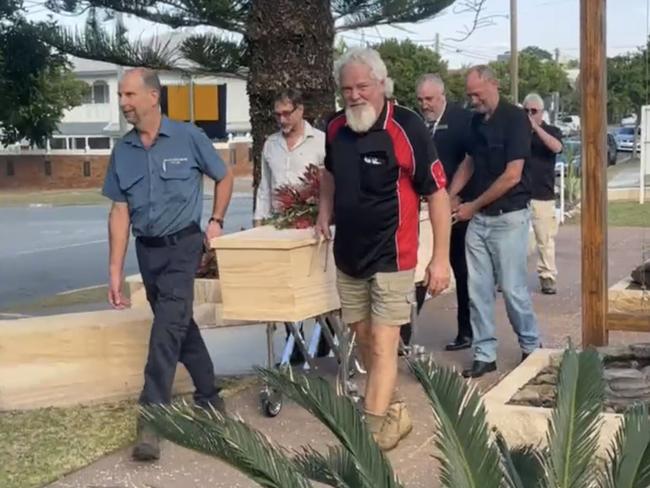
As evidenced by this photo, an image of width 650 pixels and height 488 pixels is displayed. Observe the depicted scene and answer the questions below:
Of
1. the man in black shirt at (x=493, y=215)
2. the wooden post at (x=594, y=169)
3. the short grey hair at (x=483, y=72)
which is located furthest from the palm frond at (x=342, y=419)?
the short grey hair at (x=483, y=72)

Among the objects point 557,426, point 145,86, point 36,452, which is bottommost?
point 36,452

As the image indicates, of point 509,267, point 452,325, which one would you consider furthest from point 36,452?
point 452,325

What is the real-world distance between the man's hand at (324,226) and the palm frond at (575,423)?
7.14 feet

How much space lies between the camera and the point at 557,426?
3.63 m

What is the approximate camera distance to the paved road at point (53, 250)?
16141 mm

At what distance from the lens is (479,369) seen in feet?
24.0

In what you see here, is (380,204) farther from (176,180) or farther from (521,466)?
(521,466)

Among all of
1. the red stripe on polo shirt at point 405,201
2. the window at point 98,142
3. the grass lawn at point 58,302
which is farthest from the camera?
the window at point 98,142

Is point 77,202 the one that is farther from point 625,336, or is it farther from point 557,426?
point 557,426

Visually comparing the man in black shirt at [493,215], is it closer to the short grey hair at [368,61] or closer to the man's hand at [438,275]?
the man's hand at [438,275]

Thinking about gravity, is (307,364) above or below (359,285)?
below

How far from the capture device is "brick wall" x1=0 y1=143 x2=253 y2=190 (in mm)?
49031

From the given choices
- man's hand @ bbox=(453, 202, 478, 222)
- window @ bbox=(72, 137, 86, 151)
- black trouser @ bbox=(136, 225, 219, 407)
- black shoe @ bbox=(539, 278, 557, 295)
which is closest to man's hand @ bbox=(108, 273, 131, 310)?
black trouser @ bbox=(136, 225, 219, 407)

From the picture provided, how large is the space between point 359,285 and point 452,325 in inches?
157
